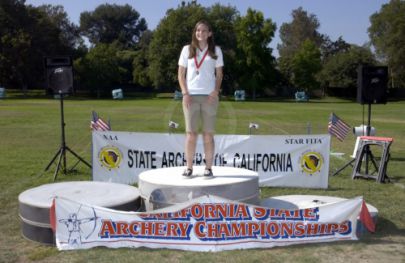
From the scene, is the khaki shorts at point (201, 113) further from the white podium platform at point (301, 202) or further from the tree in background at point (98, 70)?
the tree in background at point (98, 70)

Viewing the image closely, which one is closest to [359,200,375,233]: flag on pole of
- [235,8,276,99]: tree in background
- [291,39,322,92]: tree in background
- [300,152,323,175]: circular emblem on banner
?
[300,152,323,175]: circular emblem on banner

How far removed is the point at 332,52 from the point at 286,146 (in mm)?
117555

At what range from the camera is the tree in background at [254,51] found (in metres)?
79.6

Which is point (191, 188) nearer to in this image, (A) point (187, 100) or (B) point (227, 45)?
(A) point (187, 100)

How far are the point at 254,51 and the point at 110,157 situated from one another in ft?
236

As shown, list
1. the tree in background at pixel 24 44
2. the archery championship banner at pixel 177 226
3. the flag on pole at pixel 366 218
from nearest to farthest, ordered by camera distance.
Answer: the archery championship banner at pixel 177 226
the flag on pole at pixel 366 218
the tree in background at pixel 24 44

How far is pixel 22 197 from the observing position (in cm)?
673

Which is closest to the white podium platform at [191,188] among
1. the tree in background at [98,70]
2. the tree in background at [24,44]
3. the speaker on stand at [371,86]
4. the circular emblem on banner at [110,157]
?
the circular emblem on banner at [110,157]

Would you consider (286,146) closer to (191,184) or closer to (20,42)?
(191,184)

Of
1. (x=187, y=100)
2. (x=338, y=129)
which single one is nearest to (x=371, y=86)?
(x=338, y=129)

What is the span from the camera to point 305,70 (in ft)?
269

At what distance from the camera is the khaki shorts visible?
6.98 metres

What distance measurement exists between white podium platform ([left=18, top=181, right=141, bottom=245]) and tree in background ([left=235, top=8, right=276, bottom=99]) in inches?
2829

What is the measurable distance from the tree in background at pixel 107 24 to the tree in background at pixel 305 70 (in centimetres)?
5559
